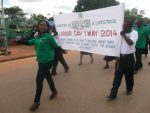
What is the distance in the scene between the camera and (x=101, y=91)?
7148 mm

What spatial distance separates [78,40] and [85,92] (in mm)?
1488

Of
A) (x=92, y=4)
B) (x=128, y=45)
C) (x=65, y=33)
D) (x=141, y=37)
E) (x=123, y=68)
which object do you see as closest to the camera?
(x=128, y=45)

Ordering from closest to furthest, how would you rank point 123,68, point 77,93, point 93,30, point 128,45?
1. point 128,45
2. point 123,68
3. point 77,93
4. point 93,30

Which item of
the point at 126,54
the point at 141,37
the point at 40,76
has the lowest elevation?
the point at 40,76

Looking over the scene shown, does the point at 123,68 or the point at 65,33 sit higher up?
the point at 65,33

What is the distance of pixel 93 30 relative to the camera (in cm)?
726

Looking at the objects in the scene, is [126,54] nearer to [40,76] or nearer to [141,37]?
[40,76]

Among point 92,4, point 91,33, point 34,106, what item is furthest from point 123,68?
point 92,4

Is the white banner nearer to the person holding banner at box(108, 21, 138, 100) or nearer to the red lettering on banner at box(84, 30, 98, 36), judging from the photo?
the red lettering on banner at box(84, 30, 98, 36)

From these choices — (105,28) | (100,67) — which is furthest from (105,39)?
(100,67)

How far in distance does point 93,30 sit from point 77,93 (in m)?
1.50

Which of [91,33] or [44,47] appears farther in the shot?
[91,33]

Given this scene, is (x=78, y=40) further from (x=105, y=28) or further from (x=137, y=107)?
(x=137, y=107)

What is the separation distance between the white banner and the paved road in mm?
938
